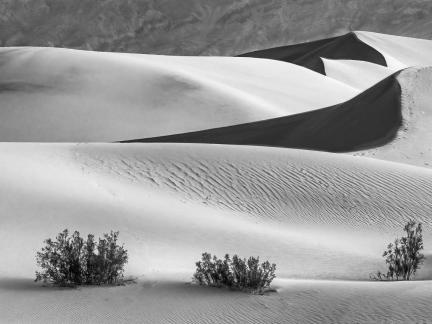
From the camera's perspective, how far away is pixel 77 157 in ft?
43.4

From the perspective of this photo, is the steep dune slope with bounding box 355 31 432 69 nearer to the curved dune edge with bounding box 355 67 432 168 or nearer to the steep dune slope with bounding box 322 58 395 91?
the steep dune slope with bounding box 322 58 395 91

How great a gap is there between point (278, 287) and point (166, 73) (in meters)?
27.3

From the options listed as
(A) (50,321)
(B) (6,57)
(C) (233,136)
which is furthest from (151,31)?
(A) (50,321)

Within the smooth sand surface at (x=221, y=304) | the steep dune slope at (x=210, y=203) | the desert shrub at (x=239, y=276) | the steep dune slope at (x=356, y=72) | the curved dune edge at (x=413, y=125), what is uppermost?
the steep dune slope at (x=356, y=72)

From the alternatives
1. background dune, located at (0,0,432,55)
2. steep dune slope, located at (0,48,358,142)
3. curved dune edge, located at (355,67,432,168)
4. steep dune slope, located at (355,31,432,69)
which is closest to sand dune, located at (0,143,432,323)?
curved dune edge, located at (355,67,432,168)

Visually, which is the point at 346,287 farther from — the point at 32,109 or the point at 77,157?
the point at 32,109

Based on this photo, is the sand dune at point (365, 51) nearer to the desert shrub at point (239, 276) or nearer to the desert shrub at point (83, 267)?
the desert shrub at point (83, 267)

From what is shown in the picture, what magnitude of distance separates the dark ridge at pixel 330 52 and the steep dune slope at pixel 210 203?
155 feet

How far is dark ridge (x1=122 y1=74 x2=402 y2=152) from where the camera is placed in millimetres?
19203

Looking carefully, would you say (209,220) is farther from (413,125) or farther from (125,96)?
(125,96)

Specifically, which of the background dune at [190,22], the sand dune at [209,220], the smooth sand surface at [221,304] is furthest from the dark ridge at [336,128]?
the background dune at [190,22]

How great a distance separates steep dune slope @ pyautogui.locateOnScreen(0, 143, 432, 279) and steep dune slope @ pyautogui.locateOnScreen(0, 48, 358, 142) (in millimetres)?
15796

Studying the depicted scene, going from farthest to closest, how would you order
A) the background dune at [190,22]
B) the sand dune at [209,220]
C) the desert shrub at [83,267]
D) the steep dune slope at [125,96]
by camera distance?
the background dune at [190,22]
the steep dune slope at [125,96]
the desert shrub at [83,267]
the sand dune at [209,220]

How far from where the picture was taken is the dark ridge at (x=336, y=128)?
19203mm
